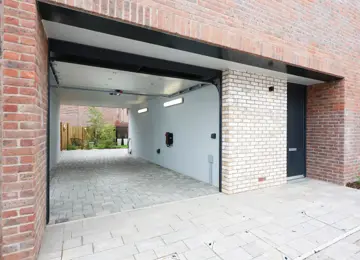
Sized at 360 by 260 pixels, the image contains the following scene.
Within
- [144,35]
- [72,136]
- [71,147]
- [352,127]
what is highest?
[144,35]

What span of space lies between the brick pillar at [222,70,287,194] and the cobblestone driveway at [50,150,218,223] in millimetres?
780

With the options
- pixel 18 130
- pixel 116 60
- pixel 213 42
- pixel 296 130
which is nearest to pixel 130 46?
pixel 116 60

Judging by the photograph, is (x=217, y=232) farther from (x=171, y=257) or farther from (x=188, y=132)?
(x=188, y=132)

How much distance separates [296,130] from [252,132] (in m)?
1.98

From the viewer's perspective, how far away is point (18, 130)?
6.26 feet

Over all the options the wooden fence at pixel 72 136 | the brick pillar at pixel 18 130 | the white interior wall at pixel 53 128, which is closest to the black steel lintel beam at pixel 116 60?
the brick pillar at pixel 18 130

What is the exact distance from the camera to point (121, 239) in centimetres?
252

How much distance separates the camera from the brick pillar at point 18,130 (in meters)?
1.86

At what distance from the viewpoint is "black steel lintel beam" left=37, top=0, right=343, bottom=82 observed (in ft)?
7.32

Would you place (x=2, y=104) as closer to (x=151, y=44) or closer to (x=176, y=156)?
(x=151, y=44)

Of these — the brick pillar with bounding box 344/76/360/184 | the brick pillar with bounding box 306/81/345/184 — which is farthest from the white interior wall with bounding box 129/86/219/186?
the brick pillar with bounding box 344/76/360/184

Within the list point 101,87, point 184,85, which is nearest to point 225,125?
point 184,85

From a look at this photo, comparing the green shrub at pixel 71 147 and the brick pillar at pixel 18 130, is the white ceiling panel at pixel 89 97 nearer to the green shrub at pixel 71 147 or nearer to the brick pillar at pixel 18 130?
the brick pillar at pixel 18 130

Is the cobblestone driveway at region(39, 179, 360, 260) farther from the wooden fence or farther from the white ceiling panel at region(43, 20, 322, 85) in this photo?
the wooden fence
